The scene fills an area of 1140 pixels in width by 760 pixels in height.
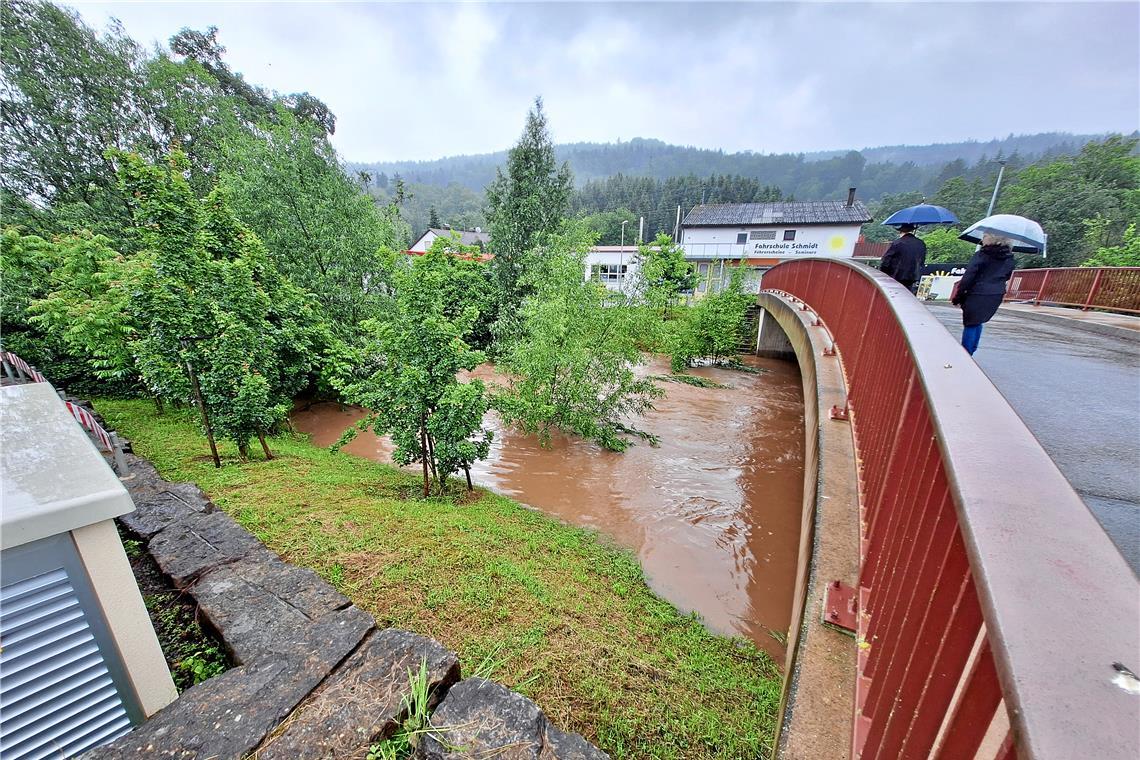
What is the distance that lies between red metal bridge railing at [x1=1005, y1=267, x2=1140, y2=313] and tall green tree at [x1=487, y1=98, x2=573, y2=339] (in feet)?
52.4

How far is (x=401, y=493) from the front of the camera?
6148mm

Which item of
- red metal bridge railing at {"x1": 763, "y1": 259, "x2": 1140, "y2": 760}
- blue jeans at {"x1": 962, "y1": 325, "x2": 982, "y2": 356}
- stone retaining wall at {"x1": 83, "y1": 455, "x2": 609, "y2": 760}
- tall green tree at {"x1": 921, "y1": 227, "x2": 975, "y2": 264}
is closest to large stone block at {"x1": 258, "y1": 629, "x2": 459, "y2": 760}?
stone retaining wall at {"x1": 83, "y1": 455, "x2": 609, "y2": 760}

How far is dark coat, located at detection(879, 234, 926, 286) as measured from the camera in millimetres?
5668

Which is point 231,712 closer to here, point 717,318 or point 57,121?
point 717,318

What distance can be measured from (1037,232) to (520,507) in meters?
6.84

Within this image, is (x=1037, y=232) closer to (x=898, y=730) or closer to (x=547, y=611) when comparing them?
(x=898, y=730)

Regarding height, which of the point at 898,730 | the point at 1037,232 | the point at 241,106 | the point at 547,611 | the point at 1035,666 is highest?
the point at 241,106

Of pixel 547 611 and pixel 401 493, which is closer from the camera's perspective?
pixel 547 611

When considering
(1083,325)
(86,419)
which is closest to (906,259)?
(1083,325)

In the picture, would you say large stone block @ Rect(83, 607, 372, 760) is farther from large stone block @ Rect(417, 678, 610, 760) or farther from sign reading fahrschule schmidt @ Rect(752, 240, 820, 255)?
sign reading fahrschule schmidt @ Rect(752, 240, 820, 255)

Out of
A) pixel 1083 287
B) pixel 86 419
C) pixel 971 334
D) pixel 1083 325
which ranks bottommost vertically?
pixel 86 419

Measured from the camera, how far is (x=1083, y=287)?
37.8ft

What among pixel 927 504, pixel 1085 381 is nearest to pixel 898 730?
pixel 927 504

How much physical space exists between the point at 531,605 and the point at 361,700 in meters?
1.78
